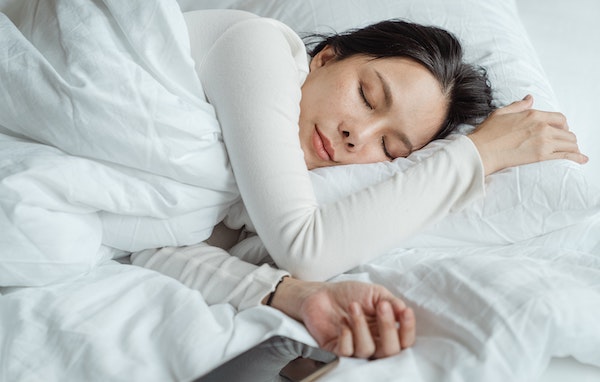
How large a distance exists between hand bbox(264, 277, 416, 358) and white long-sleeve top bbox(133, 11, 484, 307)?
86 mm

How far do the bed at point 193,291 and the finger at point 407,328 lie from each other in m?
0.02

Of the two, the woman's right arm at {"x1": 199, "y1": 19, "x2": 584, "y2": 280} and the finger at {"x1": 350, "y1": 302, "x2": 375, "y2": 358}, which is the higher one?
the woman's right arm at {"x1": 199, "y1": 19, "x2": 584, "y2": 280}

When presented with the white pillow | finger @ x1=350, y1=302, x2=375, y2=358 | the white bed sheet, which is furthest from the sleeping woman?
the white bed sheet

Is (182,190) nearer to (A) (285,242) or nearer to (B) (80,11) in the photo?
(A) (285,242)

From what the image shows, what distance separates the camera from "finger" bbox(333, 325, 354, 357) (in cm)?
92

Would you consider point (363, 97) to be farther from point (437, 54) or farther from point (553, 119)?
point (553, 119)

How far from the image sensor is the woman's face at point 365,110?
4.07 feet

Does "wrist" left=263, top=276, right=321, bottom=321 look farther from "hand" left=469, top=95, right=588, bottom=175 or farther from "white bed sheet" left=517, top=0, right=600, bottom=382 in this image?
"white bed sheet" left=517, top=0, right=600, bottom=382

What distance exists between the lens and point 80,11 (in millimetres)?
1152

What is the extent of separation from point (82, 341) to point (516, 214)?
0.71 m

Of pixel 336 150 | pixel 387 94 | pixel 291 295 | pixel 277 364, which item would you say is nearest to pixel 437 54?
pixel 387 94

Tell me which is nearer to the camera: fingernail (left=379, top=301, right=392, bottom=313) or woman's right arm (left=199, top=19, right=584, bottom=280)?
fingernail (left=379, top=301, right=392, bottom=313)

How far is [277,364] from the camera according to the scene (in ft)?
3.02

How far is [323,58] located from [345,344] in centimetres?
64
